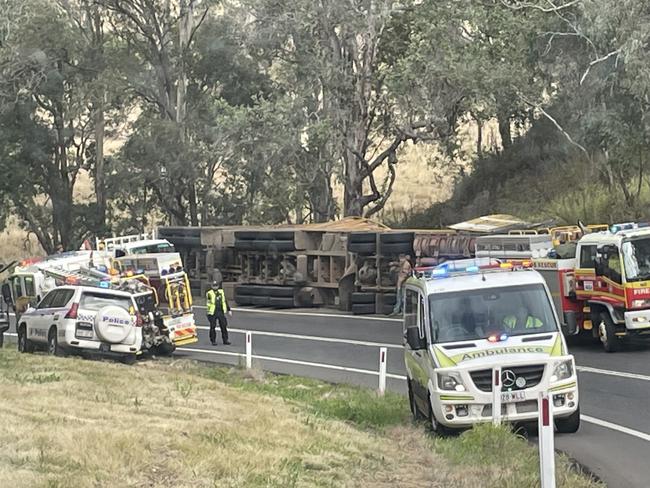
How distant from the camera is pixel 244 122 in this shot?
4072 cm

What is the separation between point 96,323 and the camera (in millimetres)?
22594

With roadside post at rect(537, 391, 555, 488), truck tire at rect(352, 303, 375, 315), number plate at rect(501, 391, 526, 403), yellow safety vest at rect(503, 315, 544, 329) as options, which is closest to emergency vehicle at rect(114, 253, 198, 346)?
truck tire at rect(352, 303, 375, 315)

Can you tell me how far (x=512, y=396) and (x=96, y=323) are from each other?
40.4ft

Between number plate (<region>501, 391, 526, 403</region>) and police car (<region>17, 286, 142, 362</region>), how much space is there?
11.9m

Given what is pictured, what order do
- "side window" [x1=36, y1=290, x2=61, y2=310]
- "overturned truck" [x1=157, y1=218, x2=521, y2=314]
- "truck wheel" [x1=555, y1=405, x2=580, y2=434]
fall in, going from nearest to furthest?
"truck wheel" [x1=555, y1=405, x2=580, y2=434], "side window" [x1=36, y1=290, x2=61, y2=310], "overturned truck" [x1=157, y1=218, x2=521, y2=314]

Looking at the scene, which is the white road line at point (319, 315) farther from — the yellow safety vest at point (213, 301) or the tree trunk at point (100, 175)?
the tree trunk at point (100, 175)

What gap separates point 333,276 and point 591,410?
19722 mm

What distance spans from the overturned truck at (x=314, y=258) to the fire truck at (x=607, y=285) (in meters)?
6.31

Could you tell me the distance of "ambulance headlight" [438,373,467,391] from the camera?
41.6 feet

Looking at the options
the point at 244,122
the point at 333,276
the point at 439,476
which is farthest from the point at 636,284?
the point at 244,122

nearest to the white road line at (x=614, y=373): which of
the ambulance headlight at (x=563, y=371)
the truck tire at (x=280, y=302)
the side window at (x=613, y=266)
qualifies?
the side window at (x=613, y=266)

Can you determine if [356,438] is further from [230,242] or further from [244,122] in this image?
[244,122]

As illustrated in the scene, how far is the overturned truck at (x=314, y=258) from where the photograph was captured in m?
31.2

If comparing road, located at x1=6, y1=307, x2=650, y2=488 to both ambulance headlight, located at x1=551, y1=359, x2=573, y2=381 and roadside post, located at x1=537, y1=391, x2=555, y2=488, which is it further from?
roadside post, located at x1=537, y1=391, x2=555, y2=488
